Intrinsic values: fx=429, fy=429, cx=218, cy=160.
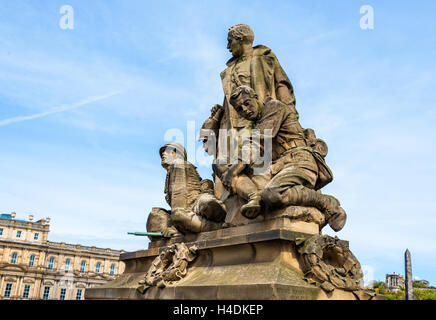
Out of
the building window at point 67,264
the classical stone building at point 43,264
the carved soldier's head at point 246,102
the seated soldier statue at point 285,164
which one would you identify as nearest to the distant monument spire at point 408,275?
the seated soldier statue at point 285,164

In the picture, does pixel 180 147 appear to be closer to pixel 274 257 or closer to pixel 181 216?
pixel 181 216

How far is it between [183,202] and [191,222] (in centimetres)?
95

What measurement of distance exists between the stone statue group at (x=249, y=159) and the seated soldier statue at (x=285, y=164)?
1 centimetres

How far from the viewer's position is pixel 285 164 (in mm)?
6863

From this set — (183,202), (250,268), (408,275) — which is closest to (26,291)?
(408,275)

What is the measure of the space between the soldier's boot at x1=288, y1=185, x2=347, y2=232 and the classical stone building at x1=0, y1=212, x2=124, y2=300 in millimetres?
70083

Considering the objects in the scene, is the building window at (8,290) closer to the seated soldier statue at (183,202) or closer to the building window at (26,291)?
the building window at (26,291)

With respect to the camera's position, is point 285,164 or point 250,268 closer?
point 250,268

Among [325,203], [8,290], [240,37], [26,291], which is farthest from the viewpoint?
[26,291]

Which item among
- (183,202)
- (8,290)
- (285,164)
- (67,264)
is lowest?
(183,202)

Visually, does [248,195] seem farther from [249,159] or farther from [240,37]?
[240,37]

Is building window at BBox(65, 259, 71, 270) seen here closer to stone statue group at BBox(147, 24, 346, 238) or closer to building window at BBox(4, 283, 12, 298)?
building window at BBox(4, 283, 12, 298)

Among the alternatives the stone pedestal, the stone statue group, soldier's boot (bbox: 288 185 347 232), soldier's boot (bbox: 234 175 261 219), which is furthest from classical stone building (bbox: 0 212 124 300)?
soldier's boot (bbox: 288 185 347 232)

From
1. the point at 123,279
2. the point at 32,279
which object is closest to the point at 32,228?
the point at 32,279
